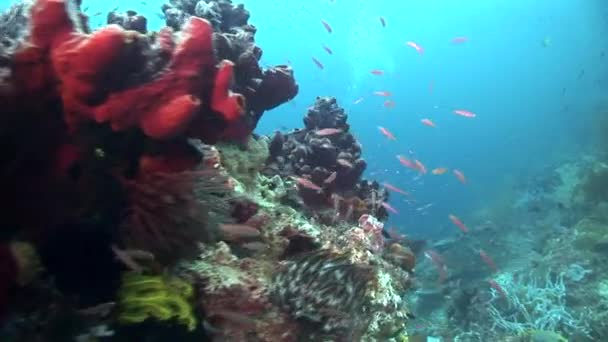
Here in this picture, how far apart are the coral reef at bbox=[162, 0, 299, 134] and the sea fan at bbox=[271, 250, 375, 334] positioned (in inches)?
106

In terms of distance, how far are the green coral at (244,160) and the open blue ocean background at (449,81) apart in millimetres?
12349

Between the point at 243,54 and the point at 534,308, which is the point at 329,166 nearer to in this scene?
the point at 243,54

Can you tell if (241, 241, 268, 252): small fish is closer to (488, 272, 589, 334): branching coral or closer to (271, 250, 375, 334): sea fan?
(271, 250, 375, 334): sea fan

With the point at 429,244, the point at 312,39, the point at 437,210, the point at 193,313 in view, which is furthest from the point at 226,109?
the point at 312,39

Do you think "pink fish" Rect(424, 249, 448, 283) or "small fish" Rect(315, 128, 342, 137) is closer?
"small fish" Rect(315, 128, 342, 137)

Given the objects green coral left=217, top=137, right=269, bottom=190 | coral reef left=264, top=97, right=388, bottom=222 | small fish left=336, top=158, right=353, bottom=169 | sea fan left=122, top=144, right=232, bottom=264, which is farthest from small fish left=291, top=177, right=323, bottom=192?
sea fan left=122, top=144, right=232, bottom=264

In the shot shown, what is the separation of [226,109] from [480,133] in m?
81.9

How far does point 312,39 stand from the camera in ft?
343

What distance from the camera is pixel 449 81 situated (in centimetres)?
14600

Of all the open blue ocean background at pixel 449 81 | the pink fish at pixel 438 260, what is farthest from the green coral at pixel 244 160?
the open blue ocean background at pixel 449 81

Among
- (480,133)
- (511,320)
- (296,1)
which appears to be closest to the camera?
(511,320)

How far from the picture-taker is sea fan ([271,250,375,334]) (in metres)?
3.86

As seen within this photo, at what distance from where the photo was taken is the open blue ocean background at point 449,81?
134 ft

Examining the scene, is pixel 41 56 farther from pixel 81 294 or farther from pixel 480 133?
pixel 480 133
